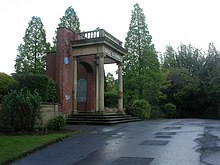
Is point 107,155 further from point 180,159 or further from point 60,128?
point 60,128

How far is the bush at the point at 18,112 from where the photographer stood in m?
13.1

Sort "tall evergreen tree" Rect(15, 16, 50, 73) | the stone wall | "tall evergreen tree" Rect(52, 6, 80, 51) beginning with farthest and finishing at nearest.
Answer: "tall evergreen tree" Rect(52, 6, 80, 51) < "tall evergreen tree" Rect(15, 16, 50, 73) < the stone wall

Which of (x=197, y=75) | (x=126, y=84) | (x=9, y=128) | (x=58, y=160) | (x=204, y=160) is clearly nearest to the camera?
(x=204, y=160)

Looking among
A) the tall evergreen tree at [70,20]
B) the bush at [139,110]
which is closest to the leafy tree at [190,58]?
the bush at [139,110]

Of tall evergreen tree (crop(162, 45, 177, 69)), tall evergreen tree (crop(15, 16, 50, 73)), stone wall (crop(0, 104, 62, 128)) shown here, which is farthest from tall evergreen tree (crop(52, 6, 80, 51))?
stone wall (crop(0, 104, 62, 128))

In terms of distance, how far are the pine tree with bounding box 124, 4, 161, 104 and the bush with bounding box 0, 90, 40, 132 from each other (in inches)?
852

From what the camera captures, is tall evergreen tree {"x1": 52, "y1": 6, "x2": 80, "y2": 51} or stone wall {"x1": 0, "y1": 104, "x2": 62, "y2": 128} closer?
stone wall {"x1": 0, "y1": 104, "x2": 62, "y2": 128}

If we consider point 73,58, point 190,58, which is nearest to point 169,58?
point 190,58

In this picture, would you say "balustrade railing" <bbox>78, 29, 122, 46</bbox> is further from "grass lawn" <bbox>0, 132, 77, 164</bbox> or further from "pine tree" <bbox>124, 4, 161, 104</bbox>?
"grass lawn" <bbox>0, 132, 77, 164</bbox>

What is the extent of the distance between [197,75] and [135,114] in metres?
17.6

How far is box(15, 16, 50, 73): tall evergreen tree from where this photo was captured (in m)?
34.7

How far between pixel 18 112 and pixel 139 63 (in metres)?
23.7

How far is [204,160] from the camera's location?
7.14 meters

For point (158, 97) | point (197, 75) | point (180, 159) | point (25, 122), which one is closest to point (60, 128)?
point (25, 122)
